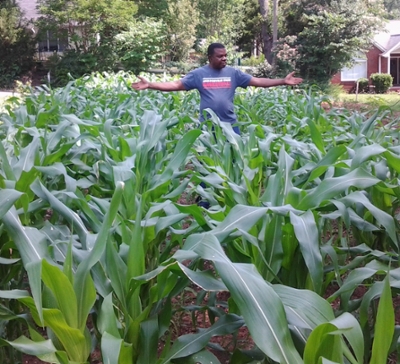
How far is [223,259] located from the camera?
1346 millimetres

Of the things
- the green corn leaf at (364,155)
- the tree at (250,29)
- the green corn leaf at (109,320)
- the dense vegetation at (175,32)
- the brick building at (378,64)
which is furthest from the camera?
the tree at (250,29)

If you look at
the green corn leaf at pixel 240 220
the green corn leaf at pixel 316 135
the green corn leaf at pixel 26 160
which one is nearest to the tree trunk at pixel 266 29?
the green corn leaf at pixel 316 135

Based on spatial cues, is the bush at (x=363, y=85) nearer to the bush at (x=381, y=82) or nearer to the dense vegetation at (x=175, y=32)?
the bush at (x=381, y=82)

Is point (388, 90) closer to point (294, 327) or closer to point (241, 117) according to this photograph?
point (241, 117)

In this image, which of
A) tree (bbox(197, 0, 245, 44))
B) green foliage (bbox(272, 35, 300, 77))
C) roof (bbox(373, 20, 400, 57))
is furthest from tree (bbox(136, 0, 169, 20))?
roof (bbox(373, 20, 400, 57))

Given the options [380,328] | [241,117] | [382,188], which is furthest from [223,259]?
[241,117]

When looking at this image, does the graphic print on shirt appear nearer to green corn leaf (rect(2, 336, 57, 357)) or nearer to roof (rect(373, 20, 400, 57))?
green corn leaf (rect(2, 336, 57, 357))

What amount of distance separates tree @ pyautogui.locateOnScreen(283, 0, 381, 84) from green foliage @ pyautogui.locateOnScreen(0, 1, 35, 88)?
15.3 metres

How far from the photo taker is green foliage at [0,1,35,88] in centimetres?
2847

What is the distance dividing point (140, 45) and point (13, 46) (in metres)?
7.78

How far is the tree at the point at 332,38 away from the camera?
70.5 ft

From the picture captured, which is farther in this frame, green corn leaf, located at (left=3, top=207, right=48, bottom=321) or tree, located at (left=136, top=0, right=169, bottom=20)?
tree, located at (left=136, top=0, right=169, bottom=20)

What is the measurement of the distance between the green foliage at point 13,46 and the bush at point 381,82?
63.1 ft

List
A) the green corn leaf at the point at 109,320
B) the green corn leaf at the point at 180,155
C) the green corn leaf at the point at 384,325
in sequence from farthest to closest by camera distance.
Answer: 1. the green corn leaf at the point at 180,155
2. the green corn leaf at the point at 109,320
3. the green corn leaf at the point at 384,325
